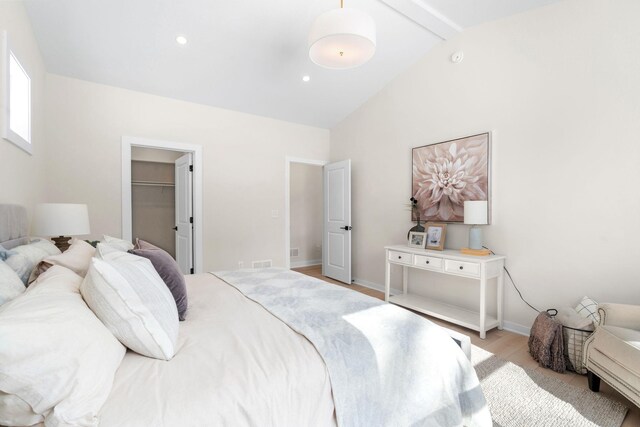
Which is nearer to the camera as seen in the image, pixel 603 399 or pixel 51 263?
pixel 51 263

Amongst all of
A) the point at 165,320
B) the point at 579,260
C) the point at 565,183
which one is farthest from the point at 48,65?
the point at 579,260

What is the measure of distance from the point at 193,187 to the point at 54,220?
1740mm

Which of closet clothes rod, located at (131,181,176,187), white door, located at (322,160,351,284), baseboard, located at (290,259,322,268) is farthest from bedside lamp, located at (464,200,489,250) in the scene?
closet clothes rod, located at (131,181,176,187)

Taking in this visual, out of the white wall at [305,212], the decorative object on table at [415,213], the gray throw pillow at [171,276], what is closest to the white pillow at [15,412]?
the gray throw pillow at [171,276]

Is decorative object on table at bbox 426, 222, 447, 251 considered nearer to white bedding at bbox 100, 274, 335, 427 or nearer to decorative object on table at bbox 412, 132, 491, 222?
decorative object on table at bbox 412, 132, 491, 222

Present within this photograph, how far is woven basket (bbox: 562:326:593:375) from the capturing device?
7.03 ft

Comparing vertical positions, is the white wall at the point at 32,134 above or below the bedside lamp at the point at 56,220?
above

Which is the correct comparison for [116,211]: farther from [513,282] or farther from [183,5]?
[513,282]

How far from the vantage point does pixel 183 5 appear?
2609 mm

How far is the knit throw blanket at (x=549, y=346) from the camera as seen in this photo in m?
2.18

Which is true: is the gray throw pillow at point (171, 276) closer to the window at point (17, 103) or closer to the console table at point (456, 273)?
the window at point (17, 103)

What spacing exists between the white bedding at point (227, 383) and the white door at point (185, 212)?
115 inches

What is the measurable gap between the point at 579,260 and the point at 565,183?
68 cm

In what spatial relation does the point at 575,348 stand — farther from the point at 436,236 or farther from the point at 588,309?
the point at 436,236
